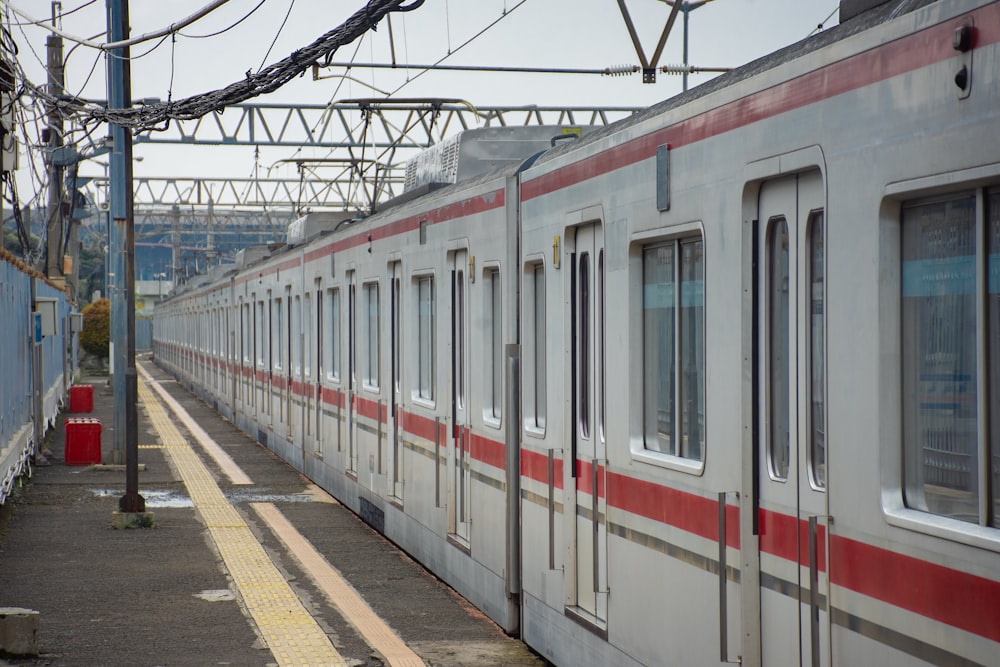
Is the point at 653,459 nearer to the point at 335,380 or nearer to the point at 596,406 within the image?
the point at 596,406

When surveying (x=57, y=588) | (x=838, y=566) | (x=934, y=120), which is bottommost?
(x=57, y=588)

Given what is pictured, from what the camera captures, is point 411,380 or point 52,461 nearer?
point 411,380

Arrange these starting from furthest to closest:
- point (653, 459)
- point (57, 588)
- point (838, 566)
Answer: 1. point (57, 588)
2. point (653, 459)
3. point (838, 566)

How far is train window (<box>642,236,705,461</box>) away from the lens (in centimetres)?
534

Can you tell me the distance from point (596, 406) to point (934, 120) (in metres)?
3.06

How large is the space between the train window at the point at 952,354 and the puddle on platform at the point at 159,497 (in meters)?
11.5

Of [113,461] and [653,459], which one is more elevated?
[653,459]

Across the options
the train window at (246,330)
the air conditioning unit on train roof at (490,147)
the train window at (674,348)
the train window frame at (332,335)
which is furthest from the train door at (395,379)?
the train window at (246,330)

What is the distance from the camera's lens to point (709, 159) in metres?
5.16

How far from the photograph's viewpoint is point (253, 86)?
13273 millimetres

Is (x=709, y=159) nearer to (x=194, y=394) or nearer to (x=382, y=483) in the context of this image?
(x=382, y=483)

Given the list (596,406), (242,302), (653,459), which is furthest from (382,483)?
(242,302)

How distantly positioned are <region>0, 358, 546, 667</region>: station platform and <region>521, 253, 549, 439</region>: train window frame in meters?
1.39

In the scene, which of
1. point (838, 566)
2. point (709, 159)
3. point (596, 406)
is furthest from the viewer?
point (596, 406)
